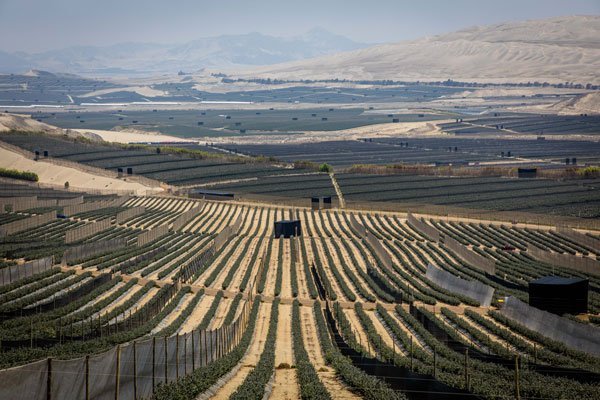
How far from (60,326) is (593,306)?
56.9 ft

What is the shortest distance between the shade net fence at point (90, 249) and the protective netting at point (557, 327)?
17517mm

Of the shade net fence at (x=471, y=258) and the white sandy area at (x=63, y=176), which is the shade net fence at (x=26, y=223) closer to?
the shade net fence at (x=471, y=258)

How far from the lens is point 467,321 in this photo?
92.6ft

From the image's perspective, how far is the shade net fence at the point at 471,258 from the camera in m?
37.8

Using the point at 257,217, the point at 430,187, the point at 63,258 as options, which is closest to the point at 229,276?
the point at 63,258

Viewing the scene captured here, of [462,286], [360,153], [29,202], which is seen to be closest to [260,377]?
[462,286]

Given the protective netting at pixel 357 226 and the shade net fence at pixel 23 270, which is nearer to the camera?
the shade net fence at pixel 23 270

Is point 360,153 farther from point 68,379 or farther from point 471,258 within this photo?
point 68,379

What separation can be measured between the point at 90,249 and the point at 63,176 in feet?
145

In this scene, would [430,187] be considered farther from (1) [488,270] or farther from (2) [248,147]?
(2) [248,147]

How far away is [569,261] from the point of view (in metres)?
39.6

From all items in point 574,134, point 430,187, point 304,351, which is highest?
point 574,134

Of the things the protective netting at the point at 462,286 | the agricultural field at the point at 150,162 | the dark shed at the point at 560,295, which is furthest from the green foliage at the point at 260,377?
the agricultural field at the point at 150,162

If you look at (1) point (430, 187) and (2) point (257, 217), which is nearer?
(2) point (257, 217)
